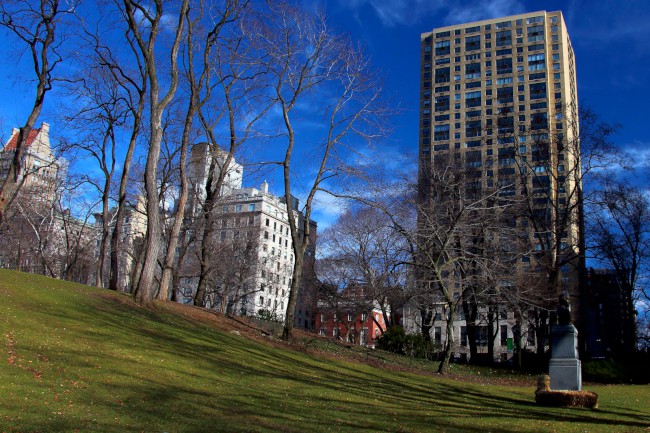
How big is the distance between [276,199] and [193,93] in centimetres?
6845

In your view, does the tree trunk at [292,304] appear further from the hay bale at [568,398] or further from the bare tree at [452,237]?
the hay bale at [568,398]

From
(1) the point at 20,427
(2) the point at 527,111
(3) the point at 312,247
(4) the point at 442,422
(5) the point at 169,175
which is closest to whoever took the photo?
(1) the point at 20,427

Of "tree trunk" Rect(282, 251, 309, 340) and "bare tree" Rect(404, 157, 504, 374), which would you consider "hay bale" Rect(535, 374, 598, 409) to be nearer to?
"bare tree" Rect(404, 157, 504, 374)

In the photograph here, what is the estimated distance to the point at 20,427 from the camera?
6406 millimetres

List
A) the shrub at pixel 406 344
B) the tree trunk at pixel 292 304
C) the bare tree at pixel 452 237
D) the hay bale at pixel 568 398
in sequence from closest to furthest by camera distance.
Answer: the hay bale at pixel 568 398 → the bare tree at pixel 452 237 → the tree trunk at pixel 292 304 → the shrub at pixel 406 344

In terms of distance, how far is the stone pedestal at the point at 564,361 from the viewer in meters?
14.5

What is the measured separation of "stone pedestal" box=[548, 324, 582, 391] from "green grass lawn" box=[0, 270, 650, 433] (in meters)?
1.08

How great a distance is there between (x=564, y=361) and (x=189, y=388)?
10.1 m

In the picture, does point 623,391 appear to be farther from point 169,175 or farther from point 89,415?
point 169,175

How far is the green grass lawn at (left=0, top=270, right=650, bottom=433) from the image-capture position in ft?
25.8

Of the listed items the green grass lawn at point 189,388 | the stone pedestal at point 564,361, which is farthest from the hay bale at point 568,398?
the stone pedestal at point 564,361

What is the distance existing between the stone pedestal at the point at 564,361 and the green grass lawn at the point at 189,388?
1.08 metres

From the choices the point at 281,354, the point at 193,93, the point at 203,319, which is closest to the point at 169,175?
the point at 193,93

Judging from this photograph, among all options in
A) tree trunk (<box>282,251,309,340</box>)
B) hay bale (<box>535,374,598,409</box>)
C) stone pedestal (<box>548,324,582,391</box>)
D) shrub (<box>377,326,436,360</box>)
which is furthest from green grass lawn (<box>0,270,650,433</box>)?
shrub (<box>377,326,436,360</box>)
